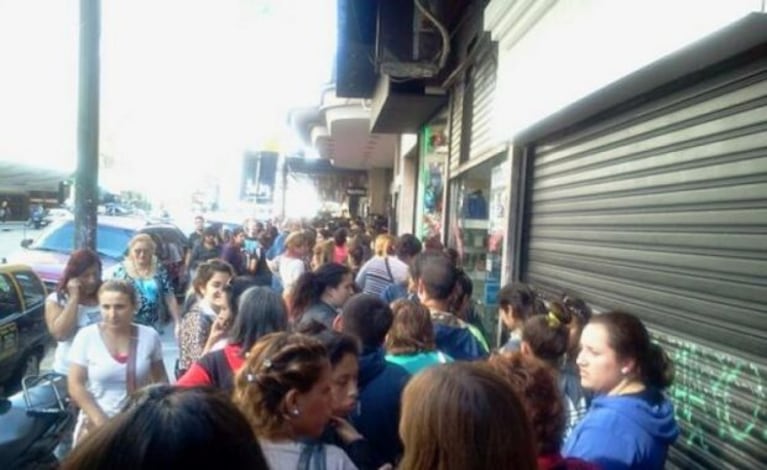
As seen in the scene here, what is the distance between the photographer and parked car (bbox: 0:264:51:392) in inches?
289

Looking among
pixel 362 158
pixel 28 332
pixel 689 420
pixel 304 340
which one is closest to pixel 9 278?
pixel 28 332

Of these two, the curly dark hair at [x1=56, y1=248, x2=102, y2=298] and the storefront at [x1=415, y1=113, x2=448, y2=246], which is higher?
the storefront at [x1=415, y1=113, x2=448, y2=246]

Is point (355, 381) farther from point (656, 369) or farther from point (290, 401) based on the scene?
point (656, 369)

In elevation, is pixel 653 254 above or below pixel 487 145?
below

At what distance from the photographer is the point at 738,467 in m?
3.22

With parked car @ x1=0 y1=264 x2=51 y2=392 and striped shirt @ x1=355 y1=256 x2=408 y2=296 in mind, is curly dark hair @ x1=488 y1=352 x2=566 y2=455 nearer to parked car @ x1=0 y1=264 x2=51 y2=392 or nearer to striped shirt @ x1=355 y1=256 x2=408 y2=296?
striped shirt @ x1=355 y1=256 x2=408 y2=296

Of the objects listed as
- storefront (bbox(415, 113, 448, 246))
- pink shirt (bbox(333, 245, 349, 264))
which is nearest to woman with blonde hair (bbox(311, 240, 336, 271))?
pink shirt (bbox(333, 245, 349, 264))

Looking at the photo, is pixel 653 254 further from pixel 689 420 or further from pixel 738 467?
pixel 738 467

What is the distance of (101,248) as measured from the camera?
43.1 ft

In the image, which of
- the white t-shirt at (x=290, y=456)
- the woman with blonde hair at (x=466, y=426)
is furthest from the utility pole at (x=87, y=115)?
the woman with blonde hair at (x=466, y=426)

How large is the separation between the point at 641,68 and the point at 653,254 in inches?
42.2

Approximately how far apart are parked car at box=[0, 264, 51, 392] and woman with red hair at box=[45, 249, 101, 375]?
8.24 ft

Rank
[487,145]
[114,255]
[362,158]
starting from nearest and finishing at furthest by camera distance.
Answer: [487,145], [114,255], [362,158]

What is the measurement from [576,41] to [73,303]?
3.91m
